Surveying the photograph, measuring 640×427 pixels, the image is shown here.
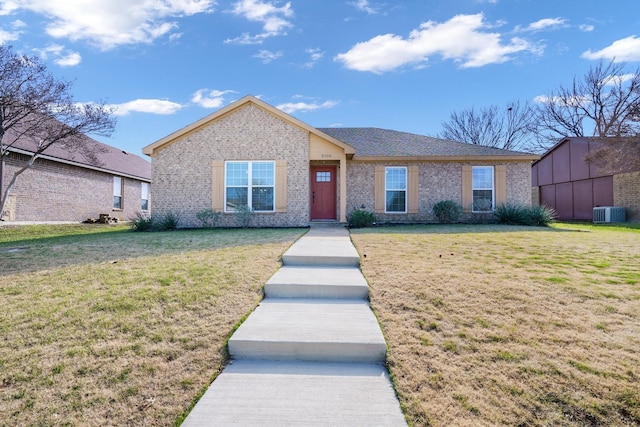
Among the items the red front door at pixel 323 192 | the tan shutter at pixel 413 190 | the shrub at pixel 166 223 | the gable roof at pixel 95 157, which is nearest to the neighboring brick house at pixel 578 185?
the tan shutter at pixel 413 190

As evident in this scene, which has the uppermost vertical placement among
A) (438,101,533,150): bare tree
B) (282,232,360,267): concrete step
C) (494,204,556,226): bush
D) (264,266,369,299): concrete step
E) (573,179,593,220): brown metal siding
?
(438,101,533,150): bare tree

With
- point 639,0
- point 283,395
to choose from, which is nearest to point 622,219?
point 639,0

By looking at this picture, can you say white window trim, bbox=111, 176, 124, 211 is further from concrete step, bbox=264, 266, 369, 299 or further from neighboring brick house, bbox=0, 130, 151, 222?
concrete step, bbox=264, 266, 369, 299

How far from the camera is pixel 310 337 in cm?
321

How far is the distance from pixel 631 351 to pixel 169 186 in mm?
13111

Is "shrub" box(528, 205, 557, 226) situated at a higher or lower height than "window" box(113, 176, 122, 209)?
lower

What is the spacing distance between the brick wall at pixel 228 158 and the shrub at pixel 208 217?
0.19 m

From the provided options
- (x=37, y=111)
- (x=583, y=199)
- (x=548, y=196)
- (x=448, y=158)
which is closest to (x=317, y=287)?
(x=448, y=158)

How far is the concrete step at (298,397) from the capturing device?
224 cm

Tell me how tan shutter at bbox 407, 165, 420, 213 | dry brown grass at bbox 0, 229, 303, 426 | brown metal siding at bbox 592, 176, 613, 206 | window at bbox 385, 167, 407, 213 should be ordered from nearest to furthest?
1. dry brown grass at bbox 0, 229, 303, 426
2. tan shutter at bbox 407, 165, 420, 213
3. window at bbox 385, 167, 407, 213
4. brown metal siding at bbox 592, 176, 613, 206

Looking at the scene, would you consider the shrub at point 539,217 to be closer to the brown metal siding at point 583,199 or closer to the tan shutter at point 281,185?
the tan shutter at point 281,185

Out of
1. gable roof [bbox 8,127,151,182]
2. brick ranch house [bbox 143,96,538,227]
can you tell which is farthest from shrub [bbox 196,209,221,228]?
gable roof [bbox 8,127,151,182]

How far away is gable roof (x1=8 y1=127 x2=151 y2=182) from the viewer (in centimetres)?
1436

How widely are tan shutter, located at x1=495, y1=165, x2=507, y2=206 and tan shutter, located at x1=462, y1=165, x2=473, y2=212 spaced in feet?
3.50
